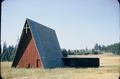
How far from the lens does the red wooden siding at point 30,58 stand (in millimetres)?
36388

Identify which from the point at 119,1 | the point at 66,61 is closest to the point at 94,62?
the point at 66,61

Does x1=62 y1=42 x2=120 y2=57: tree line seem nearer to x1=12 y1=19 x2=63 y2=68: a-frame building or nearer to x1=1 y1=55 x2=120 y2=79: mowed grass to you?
x1=12 y1=19 x2=63 y2=68: a-frame building

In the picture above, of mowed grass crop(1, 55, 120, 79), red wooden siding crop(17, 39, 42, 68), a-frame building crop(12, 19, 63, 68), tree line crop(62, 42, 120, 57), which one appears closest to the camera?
mowed grass crop(1, 55, 120, 79)

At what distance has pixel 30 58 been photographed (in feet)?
123

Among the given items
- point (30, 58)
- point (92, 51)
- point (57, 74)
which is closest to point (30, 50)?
point (30, 58)

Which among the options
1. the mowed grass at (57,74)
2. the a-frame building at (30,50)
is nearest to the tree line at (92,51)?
the a-frame building at (30,50)

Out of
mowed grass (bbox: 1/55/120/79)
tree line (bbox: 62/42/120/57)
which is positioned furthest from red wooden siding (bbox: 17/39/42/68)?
tree line (bbox: 62/42/120/57)

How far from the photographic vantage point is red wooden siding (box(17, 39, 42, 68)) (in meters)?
36.4

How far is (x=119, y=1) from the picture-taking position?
7320 millimetres

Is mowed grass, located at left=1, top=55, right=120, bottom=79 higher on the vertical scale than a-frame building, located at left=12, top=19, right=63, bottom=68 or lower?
lower

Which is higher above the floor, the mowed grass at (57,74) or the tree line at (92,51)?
the tree line at (92,51)

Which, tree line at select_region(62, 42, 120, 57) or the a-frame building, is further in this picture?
tree line at select_region(62, 42, 120, 57)

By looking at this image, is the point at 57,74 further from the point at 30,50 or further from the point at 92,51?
the point at 92,51

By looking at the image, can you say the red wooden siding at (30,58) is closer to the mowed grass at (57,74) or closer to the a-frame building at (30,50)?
the a-frame building at (30,50)
